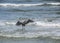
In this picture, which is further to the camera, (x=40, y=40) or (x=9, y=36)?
(x=9, y=36)

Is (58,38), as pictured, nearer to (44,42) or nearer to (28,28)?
(44,42)

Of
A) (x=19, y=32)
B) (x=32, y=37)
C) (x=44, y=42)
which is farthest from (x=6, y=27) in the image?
(x=44, y=42)

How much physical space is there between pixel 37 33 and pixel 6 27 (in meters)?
2.94

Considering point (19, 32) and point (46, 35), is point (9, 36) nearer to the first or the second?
point (19, 32)

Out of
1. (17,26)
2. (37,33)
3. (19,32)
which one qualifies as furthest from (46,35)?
(17,26)

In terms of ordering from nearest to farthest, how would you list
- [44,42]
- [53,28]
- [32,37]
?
[44,42] < [32,37] < [53,28]

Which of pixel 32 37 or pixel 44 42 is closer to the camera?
pixel 44 42

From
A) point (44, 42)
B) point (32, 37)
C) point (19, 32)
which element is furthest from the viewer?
point (19, 32)

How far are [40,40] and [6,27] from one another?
4114mm

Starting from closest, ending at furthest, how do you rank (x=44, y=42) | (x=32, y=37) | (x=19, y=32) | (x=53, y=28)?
(x=44, y=42)
(x=32, y=37)
(x=19, y=32)
(x=53, y=28)

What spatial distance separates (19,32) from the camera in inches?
620

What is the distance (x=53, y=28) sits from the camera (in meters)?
16.8

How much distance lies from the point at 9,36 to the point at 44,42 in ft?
7.42

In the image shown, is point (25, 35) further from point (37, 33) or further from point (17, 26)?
point (17, 26)
